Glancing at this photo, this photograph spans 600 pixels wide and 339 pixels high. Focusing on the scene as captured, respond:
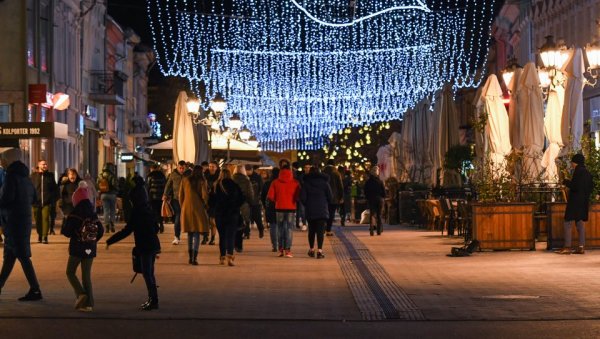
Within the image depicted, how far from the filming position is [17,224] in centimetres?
1493

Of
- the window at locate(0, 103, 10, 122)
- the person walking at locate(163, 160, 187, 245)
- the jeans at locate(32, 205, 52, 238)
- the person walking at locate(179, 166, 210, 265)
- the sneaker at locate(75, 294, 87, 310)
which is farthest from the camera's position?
the window at locate(0, 103, 10, 122)

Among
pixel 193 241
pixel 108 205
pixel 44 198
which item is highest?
pixel 44 198

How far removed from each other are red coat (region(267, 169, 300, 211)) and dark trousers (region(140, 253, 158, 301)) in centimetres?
871

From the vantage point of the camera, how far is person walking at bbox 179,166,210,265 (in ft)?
70.2

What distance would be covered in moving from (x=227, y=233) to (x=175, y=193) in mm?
8094

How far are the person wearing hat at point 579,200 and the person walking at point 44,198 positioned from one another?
11.2 m

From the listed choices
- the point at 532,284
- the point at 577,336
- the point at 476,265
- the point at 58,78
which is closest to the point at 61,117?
the point at 58,78

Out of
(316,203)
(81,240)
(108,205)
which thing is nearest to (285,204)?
(316,203)

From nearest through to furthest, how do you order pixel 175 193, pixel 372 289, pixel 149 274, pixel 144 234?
pixel 149 274, pixel 144 234, pixel 372 289, pixel 175 193

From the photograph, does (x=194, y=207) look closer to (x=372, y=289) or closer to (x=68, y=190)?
(x=372, y=289)

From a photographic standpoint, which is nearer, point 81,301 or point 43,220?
point 81,301

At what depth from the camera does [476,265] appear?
20.0 meters

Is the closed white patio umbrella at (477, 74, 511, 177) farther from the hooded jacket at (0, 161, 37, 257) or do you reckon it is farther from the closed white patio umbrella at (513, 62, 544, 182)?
the hooded jacket at (0, 161, 37, 257)

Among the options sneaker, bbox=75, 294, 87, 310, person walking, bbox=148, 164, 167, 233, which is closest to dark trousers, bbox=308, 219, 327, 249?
person walking, bbox=148, 164, 167, 233
